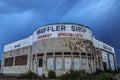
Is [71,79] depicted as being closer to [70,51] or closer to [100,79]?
[100,79]

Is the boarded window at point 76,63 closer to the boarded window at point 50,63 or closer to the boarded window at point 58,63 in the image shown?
the boarded window at point 58,63

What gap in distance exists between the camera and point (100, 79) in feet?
44.3

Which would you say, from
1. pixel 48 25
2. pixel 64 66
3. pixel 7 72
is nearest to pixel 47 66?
pixel 64 66

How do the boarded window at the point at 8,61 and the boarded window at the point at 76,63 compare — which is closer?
the boarded window at the point at 76,63

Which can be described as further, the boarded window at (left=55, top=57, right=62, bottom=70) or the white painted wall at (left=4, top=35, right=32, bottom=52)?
the white painted wall at (left=4, top=35, right=32, bottom=52)

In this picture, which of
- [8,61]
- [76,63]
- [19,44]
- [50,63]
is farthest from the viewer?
[8,61]

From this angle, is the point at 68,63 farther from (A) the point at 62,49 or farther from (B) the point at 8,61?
(B) the point at 8,61

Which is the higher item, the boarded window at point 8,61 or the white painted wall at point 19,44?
the white painted wall at point 19,44

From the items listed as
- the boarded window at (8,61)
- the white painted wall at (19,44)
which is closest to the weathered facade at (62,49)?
the white painted wall at (19,44)

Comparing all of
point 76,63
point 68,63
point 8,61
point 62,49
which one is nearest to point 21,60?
point 8,61

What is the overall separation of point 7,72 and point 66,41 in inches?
834

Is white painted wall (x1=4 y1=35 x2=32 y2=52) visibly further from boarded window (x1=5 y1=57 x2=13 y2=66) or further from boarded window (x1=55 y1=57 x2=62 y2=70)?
boarded window (x1=55 y1=57 x2=62 y2=70)

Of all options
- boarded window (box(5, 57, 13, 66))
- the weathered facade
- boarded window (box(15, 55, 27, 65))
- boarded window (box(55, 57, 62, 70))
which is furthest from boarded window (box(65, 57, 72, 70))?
boarded window (box(5, 57, 13, 66))

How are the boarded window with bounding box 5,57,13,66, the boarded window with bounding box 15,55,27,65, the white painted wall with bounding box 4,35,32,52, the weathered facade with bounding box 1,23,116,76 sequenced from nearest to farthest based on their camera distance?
the weathered facade with bounding box 1,23,116,76, the boarded window with bounding box 15,55,27,65, the white painted wall with bounding box 4,35,32,52, the boarded window with bounding box 5,57,13,66
